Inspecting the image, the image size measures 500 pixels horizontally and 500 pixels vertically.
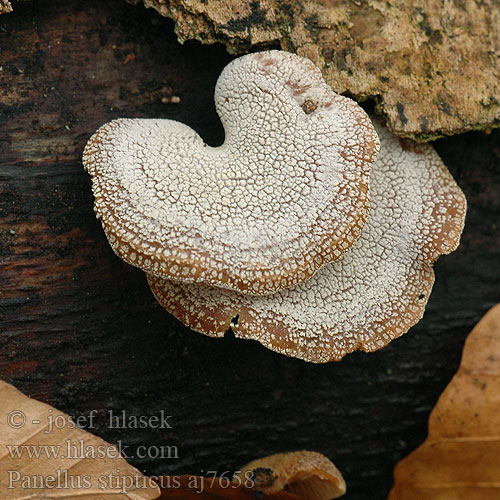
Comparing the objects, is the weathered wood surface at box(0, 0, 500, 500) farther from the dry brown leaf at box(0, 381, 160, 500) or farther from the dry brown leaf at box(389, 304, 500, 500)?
the dry brown leaf at box(0, 381, 160, 500)

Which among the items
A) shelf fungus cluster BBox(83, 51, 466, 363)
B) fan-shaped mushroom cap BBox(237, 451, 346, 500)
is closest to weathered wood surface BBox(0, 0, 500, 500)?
fan-shaped mushroom cap BBox(237, 451, 346, 500)

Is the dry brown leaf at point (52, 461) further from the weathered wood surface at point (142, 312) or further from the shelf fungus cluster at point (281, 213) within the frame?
the shelf fungus cluster at point (281, 213)

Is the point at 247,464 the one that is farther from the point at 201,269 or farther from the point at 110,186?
the point at 110,186

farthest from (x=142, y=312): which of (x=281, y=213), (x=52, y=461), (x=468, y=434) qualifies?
(x=468, y=434)

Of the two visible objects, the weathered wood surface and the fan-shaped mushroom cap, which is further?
the fan-shaped mushroom cap

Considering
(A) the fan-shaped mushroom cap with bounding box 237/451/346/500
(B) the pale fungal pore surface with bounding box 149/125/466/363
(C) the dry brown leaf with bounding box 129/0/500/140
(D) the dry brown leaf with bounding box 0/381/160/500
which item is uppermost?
(C) the dry brown leaf with bounding box 129/0/500/140
